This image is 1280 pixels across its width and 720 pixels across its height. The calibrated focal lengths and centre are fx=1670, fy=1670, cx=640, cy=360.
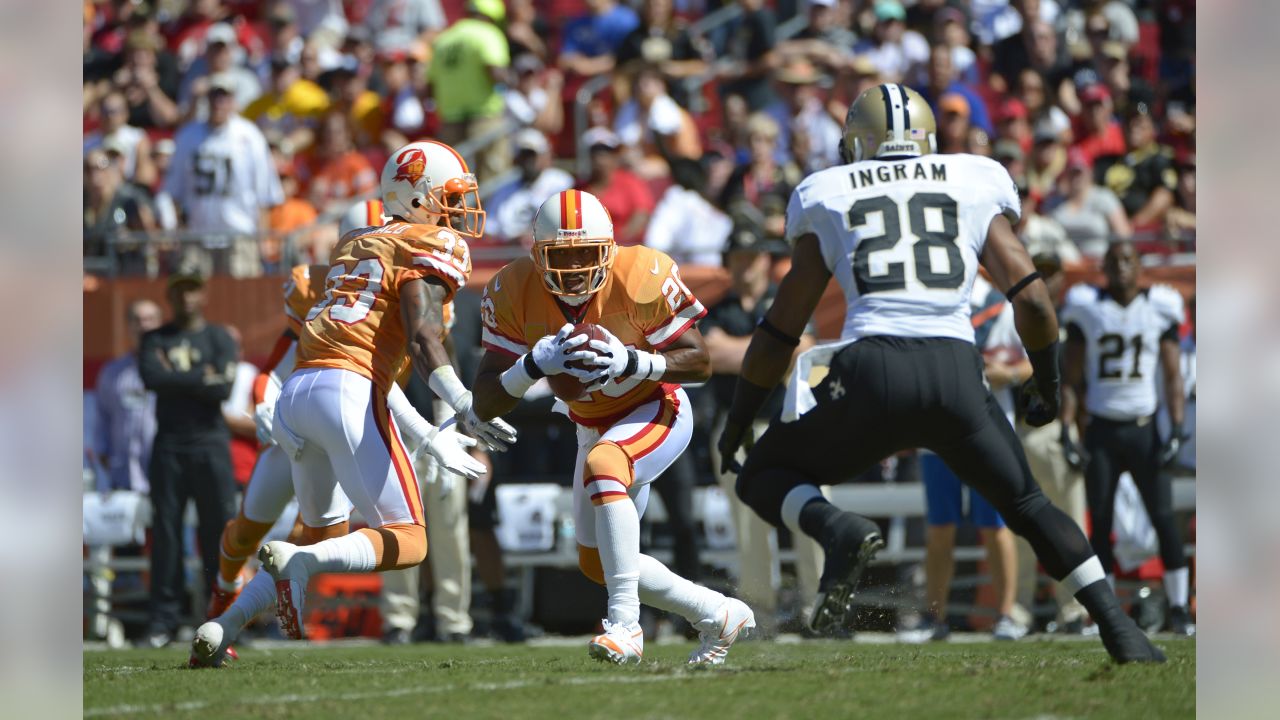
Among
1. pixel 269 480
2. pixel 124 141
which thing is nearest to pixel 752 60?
pixel 124 141

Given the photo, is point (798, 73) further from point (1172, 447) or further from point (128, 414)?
point (128, 414)

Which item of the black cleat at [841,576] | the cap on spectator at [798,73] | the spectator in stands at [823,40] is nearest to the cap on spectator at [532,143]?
the cap on spectator at [798,73]

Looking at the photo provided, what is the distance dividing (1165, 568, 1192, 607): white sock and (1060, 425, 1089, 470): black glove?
0.70 metres

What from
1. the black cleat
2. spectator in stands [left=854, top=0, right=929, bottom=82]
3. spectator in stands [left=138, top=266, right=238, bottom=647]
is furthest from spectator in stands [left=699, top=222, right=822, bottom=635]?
spectator in stands [left=854, top=0, right=929, bottom=82]

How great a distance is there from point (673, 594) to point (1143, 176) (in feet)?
21.2

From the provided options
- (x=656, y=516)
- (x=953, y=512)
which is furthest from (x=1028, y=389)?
(x=656, y=516)

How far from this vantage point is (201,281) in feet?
30.2

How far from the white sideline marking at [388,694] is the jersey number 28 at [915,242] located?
1385 millimetres

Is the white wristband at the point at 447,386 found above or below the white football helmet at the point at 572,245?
below

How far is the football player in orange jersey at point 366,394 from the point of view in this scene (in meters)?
5.61

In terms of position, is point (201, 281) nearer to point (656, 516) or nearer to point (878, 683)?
point (656, 516)

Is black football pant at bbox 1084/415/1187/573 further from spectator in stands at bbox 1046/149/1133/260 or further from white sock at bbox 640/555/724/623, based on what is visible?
white sock at bbox 640/555/724/623

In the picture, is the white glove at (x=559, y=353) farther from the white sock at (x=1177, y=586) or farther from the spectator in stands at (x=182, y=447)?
the white sock at (x=1177, y=586)

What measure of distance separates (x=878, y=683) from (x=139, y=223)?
7512mm
